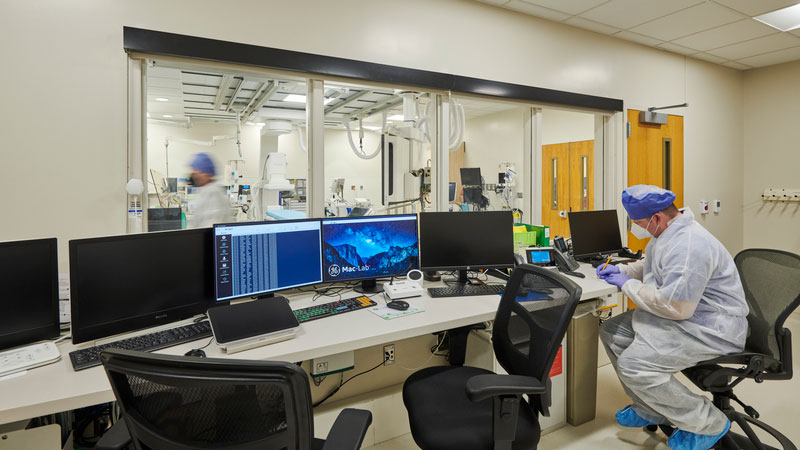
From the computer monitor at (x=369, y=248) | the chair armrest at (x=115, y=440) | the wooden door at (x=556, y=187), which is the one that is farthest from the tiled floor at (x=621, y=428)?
the wooden door at (x=556, y=187)

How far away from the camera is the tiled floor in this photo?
209cm

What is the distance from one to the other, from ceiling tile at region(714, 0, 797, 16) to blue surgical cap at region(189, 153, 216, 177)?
11.9ft

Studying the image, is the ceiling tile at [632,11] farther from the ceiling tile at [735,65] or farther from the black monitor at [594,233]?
the ceiling tile at [735,65]

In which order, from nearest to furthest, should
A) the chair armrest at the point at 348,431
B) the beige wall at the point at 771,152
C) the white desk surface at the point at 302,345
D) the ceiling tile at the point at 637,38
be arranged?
the chair armrest at the point at 348,431 < the white desk surface at the point at 302,345 < the ceiling tile at the point at 637,38 < the beige wall at the point at 771,152

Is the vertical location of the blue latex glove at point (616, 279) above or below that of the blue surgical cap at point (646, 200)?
below

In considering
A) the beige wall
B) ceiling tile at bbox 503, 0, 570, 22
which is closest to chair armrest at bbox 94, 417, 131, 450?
ceiling tile at bbox 503, 0, 570, 22

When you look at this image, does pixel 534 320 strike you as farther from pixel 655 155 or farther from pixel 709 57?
pixel 709 57

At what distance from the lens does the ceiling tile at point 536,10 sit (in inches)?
111

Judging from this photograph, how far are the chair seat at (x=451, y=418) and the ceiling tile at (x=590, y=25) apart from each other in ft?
9.59

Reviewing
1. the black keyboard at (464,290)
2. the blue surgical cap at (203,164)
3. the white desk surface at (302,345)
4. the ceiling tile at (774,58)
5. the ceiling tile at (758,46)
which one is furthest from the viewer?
the ceiling tile at (774,58)

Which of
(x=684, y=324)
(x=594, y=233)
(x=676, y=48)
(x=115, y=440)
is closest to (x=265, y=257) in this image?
(x=115, y=440)

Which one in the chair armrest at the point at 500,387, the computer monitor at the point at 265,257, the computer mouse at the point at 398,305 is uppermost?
the computer monitor at the point at 265,257

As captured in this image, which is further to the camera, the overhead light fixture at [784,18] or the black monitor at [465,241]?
the overhead light fixture at [784,18]

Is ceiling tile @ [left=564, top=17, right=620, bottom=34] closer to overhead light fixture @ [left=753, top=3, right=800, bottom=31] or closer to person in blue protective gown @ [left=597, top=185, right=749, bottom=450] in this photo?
overhead light fixture @ [left=753, top=3, right=800, bottom=31]
